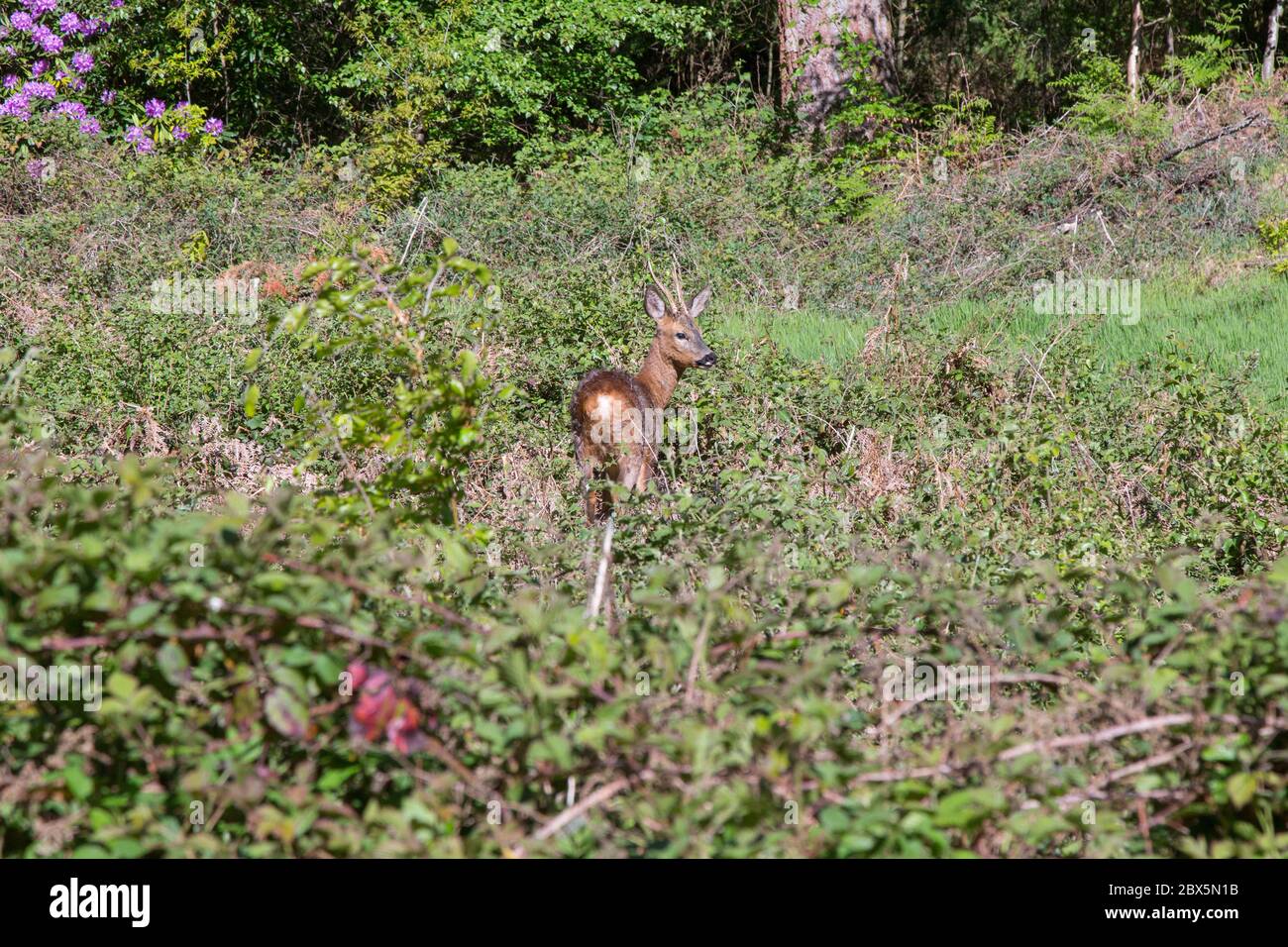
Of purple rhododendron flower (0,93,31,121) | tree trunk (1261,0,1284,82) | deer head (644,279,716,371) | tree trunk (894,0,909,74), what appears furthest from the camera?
tree trunk (894,0,909,74)

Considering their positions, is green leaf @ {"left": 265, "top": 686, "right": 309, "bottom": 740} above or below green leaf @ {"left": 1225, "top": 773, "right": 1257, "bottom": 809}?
above

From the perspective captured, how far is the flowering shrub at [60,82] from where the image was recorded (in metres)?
13.4

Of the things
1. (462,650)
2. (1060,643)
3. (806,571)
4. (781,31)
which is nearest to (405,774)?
(462,650)

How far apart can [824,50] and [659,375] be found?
377 inches

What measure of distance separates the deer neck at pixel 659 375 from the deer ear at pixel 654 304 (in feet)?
0.53

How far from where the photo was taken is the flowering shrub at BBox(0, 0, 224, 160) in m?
13.4

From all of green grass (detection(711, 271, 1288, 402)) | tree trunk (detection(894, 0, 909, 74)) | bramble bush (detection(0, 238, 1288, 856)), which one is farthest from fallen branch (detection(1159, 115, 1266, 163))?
bramble bush (detection(0, 238, 1288, 856))

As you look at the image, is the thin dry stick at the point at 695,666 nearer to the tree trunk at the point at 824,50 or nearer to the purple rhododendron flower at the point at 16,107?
the purple rhododendron flower at the point at 16,107

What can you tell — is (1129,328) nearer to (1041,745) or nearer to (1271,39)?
(1041,745)

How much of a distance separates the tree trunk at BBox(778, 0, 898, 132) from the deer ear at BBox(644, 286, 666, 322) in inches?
343

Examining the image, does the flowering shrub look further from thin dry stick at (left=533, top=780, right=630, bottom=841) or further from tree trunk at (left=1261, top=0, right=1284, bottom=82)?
tree trunk at (left=1261, top=0, right=1284, bottom=82)

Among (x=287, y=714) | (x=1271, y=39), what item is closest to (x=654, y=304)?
(x=287, y=714)

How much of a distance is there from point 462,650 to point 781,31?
49.5ft
